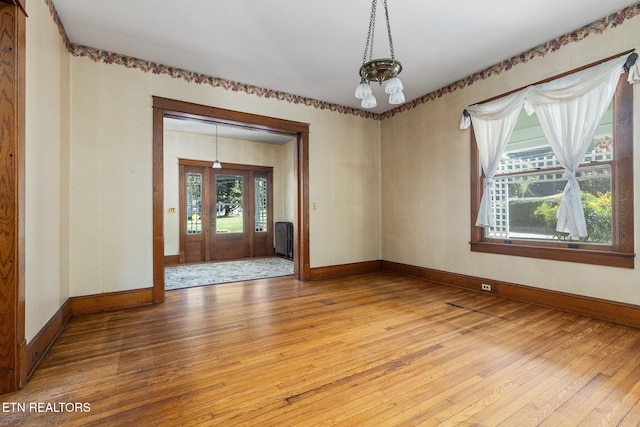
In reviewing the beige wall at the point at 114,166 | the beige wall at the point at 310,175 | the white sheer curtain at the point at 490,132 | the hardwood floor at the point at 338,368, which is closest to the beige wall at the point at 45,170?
the beige wall at the point at 310,175

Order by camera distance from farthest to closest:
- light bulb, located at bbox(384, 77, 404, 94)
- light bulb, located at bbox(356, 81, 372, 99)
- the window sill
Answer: the window sill
light bulb, located at bbox(356, 81, 372, 99)
light bulb, located at bbox(384, 77, 404, 94)

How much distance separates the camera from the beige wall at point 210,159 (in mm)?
6672

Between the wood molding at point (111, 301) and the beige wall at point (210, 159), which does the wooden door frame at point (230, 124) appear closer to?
the wood molding at point (111, 301)

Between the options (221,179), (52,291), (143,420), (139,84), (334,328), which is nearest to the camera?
(143,420)

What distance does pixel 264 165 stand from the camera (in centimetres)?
775

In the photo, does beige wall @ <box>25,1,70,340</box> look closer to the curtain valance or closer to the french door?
the french door

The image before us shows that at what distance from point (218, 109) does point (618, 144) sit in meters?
4.67

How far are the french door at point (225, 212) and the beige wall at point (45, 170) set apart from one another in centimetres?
378

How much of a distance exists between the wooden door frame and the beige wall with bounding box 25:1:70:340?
87cm

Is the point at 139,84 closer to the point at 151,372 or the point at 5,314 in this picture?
the point at 5,314

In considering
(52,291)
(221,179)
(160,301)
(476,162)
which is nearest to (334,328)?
(160,301)

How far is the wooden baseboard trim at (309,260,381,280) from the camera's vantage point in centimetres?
498

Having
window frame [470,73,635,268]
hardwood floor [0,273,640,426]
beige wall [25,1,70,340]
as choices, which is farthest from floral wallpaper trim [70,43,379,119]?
window frame [470,73,635,268]

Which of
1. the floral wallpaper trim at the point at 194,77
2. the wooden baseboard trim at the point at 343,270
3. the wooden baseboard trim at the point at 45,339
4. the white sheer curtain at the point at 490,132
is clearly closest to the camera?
the wooden baseboard trim at the point at 45,339
